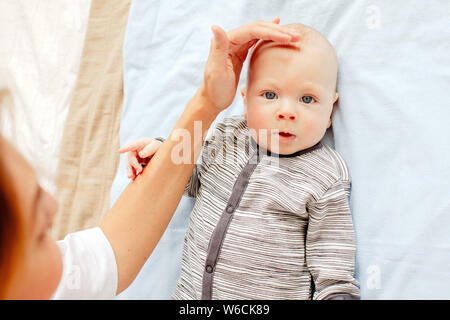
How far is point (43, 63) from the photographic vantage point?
1182mm

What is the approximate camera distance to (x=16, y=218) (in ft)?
1.44

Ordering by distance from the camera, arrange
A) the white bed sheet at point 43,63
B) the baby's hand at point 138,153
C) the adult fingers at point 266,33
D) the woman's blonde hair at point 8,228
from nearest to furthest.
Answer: the woman's blonde hair at point 8,228, the adult fingers at point 266,33, the baby's hand at point 138,153, the white bed sheet at point 43,63

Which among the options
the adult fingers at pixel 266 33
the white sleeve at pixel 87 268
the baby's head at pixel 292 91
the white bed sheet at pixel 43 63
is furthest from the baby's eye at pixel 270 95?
the white bed sheet at pixel 43 63

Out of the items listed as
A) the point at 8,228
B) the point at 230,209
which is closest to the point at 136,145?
the point at 230,209

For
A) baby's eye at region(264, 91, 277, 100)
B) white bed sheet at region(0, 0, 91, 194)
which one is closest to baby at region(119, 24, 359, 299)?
baby's eye at region(264, 91, 277, 100)

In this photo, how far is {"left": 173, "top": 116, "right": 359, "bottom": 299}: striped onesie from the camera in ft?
2.65

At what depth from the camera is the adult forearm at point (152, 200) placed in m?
0.79

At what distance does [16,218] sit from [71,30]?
37.0 inches

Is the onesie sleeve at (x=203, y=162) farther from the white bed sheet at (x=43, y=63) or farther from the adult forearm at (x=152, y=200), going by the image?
the white bed sheet at (x=43, y=63)

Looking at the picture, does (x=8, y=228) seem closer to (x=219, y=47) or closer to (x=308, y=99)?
(x=219, y=47)

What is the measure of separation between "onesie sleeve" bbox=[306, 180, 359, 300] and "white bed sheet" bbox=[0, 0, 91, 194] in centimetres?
75

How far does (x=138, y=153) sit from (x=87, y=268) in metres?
0.29

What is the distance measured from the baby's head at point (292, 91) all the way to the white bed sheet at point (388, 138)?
0.09m
